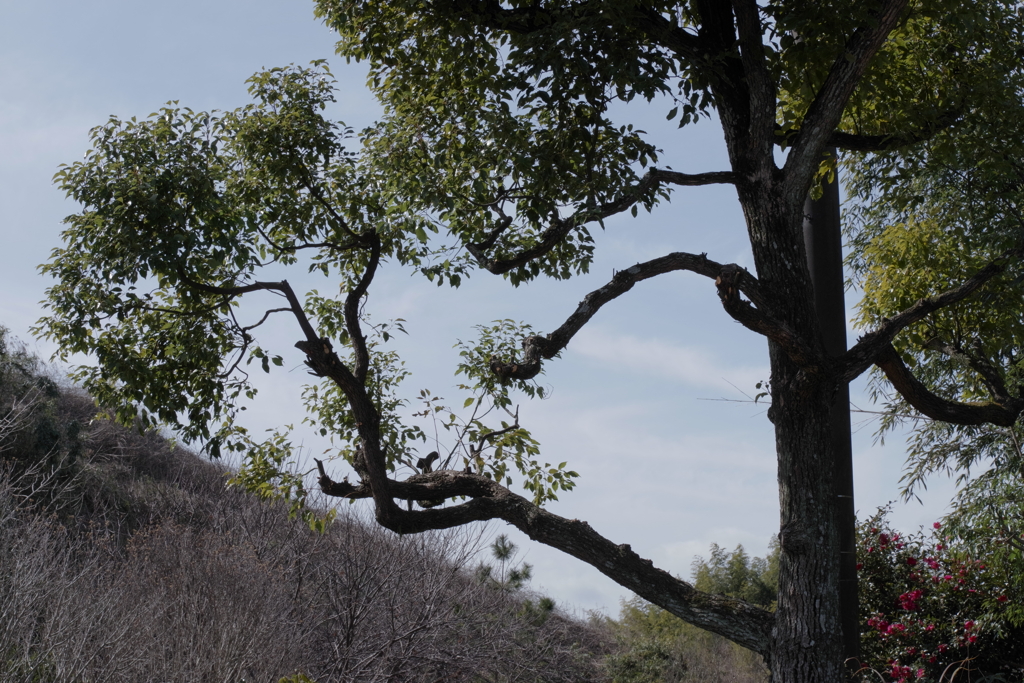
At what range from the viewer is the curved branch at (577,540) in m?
4.96

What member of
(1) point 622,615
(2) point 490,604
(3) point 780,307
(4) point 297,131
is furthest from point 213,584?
(1) point 622,615

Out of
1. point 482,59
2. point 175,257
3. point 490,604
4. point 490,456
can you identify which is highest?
point 482,59

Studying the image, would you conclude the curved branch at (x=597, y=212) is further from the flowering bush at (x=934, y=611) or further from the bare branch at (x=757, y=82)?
the flowering bush at (x=934, y=611)

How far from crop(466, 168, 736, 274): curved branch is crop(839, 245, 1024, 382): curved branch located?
4.75 ft

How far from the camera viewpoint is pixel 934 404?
5945 millimetres

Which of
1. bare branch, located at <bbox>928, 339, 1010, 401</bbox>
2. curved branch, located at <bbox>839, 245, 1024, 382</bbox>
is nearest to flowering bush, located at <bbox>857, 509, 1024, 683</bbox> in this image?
bare branch, located at <bbox>928, 339, 1010, 401</bbox>

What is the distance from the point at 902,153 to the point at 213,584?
29.1ft

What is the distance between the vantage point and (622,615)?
18.2 metres

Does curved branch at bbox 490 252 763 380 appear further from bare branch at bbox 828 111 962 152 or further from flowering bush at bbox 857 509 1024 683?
flowering bush at bbox 857 509 1024 683

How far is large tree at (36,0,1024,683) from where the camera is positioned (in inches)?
199

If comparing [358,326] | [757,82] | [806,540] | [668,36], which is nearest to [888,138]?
[757,82]

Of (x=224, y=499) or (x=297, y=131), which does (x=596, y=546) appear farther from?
(x=224, y=499)

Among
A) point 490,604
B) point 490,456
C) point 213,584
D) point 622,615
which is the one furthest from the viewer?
point 622,615

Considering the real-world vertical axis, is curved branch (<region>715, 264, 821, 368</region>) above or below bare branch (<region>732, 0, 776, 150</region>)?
below
